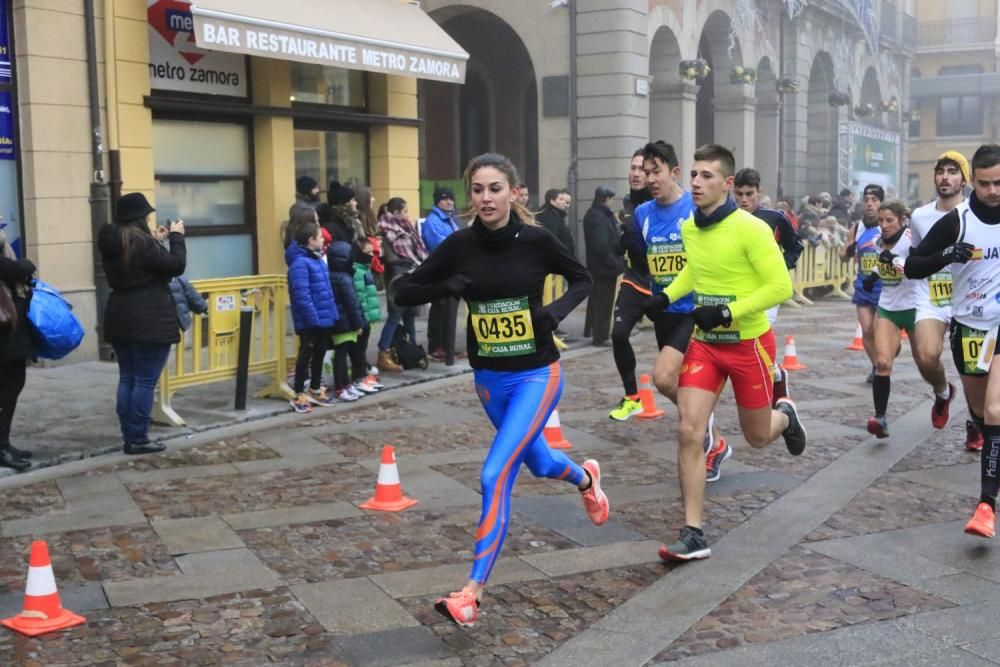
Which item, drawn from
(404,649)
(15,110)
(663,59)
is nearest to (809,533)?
(404,649)

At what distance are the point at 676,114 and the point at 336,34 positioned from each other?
10.9m

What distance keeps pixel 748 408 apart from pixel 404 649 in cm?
224

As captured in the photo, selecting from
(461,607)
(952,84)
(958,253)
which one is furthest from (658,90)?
(952,84)

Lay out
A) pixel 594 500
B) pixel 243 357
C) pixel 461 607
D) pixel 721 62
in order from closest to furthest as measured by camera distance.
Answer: pixel 461 607, pixel 594 500, pixel 243 357, pixel 721 62

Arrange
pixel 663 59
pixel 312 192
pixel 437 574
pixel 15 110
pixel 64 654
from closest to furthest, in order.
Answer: pixel 64 654
pixel 437 574
pixel 15 110
pixel 312 192
pixel 663 59

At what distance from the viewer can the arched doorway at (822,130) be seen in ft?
104

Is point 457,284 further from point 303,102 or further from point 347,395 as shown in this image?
point 303,102

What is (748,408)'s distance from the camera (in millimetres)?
5781

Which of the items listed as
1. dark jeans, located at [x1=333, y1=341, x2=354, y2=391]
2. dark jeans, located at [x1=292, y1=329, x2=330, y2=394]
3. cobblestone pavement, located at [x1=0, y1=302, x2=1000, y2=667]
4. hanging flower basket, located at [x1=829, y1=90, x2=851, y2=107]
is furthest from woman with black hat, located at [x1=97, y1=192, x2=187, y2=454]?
hanging flower basket, located at [x1=829, y1=90, x2=851, y2=107]

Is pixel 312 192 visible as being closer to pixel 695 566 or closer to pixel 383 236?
pixel 383 236

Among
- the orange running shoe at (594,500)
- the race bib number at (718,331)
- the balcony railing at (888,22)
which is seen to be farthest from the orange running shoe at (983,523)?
the balcony railing at (888,22)

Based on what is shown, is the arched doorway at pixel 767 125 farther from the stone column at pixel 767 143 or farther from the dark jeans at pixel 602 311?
the dark jeans at pixel 602 311

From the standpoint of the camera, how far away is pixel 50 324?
7.48m

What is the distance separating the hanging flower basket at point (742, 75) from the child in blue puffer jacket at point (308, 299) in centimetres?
1816
